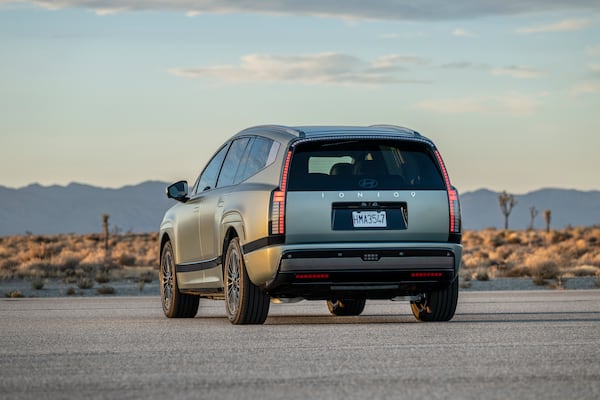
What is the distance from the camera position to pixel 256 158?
15.2 metres

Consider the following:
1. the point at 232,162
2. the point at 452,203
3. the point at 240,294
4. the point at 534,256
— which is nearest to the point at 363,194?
the point at 452,203

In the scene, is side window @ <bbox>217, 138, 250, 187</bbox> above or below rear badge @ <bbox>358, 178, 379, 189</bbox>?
above

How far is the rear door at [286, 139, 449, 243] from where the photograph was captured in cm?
1404

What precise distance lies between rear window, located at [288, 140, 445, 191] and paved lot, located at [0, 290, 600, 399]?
150cm

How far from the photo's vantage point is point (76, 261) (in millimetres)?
47562

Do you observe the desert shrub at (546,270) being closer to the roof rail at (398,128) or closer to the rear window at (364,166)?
the roof rail at (398,128)

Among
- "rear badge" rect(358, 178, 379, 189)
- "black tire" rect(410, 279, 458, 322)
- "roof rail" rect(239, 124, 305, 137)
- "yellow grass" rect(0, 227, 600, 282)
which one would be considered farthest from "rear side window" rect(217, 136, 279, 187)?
"yellow grass" rect(0, 227, 600, 282)

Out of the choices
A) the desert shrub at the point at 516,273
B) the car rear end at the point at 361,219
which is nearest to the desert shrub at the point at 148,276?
the desert shrub at the point at 516,273

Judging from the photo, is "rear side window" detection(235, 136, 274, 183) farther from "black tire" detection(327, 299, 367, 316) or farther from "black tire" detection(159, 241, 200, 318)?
"black tire" detection(327, 299, 367, 316)

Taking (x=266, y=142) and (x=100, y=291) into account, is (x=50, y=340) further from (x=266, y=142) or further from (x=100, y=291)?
(x=100, y=291)

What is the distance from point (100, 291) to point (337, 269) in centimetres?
1717

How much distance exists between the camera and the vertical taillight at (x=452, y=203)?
1451 centimetres

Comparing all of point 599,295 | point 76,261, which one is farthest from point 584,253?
point 599,295

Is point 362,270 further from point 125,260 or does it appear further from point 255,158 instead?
point 125,260
